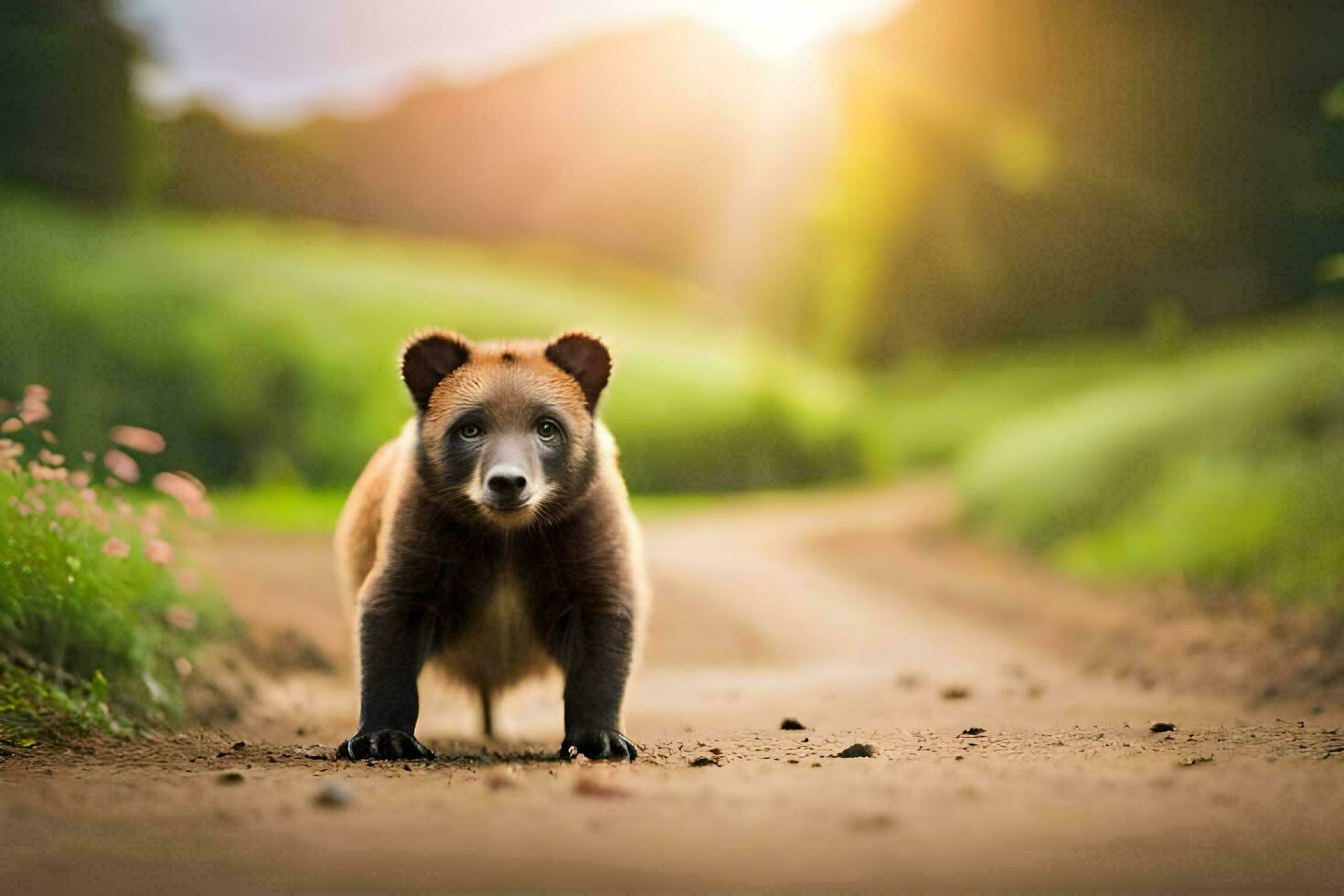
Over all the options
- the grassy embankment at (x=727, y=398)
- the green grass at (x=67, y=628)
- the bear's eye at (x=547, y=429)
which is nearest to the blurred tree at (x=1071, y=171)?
the grassy embankment at (x=727, y=398)

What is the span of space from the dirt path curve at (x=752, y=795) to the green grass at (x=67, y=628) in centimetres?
39

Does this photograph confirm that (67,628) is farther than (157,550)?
No

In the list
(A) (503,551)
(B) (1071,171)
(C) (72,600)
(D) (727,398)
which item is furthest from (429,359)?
(B) (1071,171)

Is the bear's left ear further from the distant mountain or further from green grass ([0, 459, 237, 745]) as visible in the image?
the distant mountain

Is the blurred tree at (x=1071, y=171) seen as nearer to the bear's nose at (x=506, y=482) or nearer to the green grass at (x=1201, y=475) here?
the green grass at (x=1201, y=475)

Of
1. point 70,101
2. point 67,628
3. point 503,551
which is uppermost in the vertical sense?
point 70,101

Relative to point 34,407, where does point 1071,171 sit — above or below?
above

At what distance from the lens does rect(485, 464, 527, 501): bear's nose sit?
4.54m

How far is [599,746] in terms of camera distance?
500 cm

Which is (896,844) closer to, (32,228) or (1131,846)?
(1131,846)

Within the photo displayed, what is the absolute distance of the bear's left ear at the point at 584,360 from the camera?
5.34 meters

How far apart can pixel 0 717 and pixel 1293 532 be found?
1095cm

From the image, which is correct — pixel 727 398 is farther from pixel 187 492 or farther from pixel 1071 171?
pixel 187 492

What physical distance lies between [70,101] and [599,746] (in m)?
23.7
